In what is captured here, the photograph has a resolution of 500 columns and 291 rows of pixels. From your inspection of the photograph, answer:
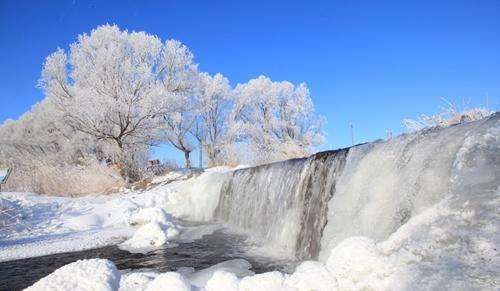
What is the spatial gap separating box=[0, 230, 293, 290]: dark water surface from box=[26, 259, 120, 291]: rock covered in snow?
1.60 meters

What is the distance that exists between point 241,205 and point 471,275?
5.84 m

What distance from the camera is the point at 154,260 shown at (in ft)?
16.4

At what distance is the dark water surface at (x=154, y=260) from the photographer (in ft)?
14.2

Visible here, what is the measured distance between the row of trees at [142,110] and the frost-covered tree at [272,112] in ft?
0.26

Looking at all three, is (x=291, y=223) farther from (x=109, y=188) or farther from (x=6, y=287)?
(x=109, y=188)

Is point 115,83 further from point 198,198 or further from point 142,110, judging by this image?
point 198,198

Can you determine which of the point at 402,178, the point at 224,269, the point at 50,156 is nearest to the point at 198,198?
the point at 224,269

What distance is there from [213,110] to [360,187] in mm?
27933

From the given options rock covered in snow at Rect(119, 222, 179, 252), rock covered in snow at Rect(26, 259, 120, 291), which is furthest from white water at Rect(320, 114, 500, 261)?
rock covered in snow at Rect(119, 222, 179, 252)

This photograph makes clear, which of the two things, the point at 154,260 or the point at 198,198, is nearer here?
the point at 154,260

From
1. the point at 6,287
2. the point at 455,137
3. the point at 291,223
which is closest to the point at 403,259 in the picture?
the point at 455,137

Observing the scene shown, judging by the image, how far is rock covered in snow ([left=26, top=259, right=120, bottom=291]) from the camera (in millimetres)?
2572

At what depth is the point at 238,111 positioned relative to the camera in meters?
32.9

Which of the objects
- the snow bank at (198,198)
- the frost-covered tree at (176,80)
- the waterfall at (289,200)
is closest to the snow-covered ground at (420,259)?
the waterfall at (289,200)
